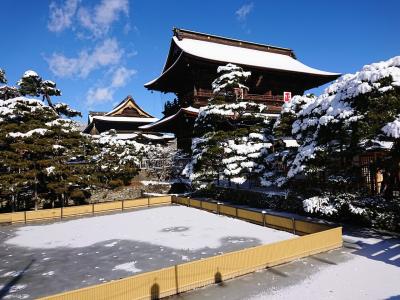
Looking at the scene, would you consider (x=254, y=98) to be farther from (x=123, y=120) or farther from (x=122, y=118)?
(x=122, y=118)

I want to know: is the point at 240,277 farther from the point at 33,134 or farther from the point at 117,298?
the point at 33,134

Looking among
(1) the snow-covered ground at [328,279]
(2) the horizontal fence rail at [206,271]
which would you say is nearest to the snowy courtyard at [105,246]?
(2) the horizontal fence rail at [206,271]

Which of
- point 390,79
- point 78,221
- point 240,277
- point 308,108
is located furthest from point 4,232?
point 390,79

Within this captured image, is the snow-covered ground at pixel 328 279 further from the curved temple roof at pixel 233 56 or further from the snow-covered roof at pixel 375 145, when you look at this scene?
the curved temple roof at pixel 233 56

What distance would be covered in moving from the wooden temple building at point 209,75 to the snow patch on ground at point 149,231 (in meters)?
9.16

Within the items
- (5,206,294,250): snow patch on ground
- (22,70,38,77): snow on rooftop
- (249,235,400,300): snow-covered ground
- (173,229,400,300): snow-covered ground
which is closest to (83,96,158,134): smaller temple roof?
(22,70,38,77): snow on rooftop

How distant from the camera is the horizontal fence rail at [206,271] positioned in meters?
7.03

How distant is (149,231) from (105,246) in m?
2.84

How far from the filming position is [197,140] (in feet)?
74.3

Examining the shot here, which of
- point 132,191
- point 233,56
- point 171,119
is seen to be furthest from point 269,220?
point 233,56

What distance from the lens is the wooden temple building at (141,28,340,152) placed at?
1010 inches

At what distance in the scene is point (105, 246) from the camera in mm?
12812

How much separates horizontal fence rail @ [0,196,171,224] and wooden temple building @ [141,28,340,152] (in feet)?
22.3

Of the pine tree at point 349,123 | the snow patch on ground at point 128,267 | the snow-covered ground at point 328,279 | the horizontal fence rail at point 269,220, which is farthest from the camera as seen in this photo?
the horizontal fence rail at point 269,220
